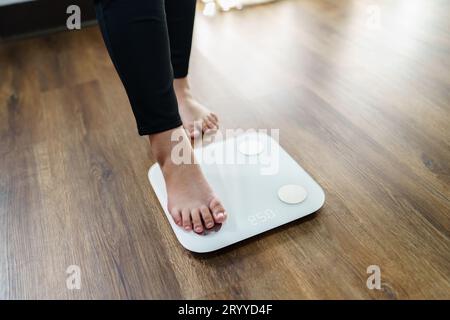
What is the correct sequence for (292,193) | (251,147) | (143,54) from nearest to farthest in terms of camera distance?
(143,54) < (292,193) < (251,147)

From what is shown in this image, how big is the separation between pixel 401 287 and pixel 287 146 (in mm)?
406

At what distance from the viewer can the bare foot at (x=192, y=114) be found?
38.4 inches

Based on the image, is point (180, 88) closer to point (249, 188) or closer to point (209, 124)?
point (209, 124)

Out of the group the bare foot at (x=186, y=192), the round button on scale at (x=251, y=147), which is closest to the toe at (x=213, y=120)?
the round button on scale at (x=251, y=147)

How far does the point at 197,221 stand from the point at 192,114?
0.35 meters

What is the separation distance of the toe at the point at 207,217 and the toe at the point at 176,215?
0.04m

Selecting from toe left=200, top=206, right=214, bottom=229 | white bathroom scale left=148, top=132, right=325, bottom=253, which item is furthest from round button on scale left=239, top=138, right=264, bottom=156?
toe left=200, top=206, right=214, bottom=229

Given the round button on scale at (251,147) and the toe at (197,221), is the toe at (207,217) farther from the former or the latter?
the round button on scale at (251,147)

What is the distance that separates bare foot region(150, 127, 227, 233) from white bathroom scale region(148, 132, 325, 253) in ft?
0.06

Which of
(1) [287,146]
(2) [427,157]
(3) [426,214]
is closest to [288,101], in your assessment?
(1) [287,146]

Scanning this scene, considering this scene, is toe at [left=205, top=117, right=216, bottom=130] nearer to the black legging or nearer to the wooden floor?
the wooden floor

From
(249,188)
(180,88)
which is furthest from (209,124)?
(249,188)

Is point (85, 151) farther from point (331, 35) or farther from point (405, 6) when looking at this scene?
point (405, 6)

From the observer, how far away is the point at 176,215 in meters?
0.75
